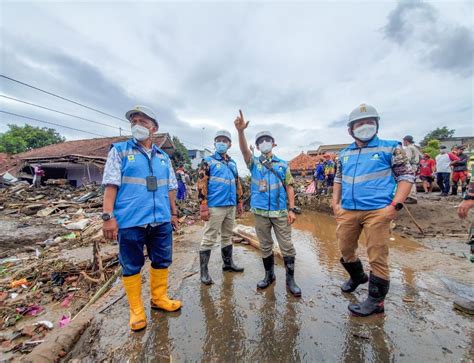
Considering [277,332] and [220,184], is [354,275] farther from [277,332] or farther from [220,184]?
[220,184]

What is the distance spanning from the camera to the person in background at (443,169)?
8.59 m

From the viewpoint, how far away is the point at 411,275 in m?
3.64

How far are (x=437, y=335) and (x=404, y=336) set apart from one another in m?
0.31

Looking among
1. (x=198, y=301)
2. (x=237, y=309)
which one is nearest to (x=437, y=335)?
(x=237, y=309)

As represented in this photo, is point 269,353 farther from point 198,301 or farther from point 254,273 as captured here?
point 254,273

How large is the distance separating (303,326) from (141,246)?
180 cm

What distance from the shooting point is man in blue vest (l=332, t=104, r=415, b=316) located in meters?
2.39

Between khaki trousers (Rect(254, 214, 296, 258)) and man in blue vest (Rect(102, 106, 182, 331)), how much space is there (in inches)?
47.3

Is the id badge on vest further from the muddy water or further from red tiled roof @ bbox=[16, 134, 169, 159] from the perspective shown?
red tiled roof @ bbox=[16, 134, 169, 159]

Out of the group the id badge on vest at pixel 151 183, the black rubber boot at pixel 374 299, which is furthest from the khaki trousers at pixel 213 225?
the black rubber boot at pixel 374 299

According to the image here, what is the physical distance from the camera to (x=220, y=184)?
3.44 metres

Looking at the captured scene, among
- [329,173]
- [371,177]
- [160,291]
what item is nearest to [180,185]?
[329,173]

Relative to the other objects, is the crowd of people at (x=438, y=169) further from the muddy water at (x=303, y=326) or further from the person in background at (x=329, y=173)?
the muddy water at (x=303, y=326)

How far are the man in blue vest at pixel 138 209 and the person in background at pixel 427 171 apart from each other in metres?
11.2
